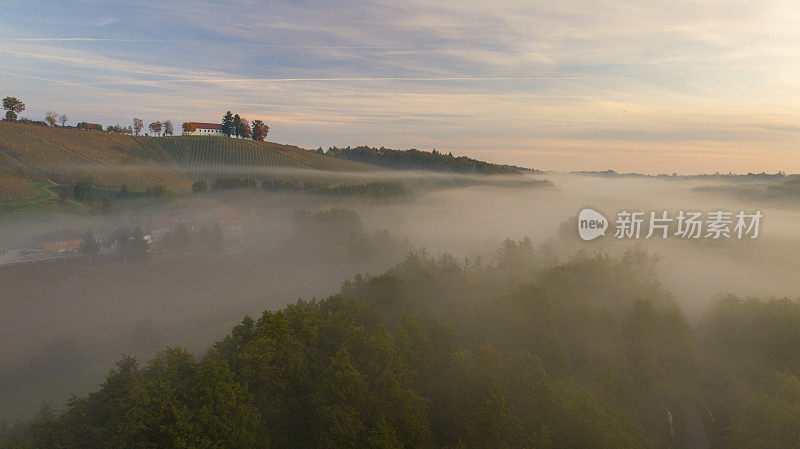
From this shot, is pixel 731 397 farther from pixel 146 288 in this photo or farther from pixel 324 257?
pixel 146 288

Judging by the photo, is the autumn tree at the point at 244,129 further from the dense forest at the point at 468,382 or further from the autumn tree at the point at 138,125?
the dense forest at the point at 468,382

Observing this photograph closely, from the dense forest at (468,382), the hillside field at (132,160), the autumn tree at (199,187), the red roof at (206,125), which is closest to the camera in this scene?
the dense forest at (468,382)

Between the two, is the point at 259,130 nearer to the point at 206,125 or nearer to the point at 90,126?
the point at 206,125

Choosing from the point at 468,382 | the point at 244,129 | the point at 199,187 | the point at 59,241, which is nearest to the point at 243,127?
the point at 244,129

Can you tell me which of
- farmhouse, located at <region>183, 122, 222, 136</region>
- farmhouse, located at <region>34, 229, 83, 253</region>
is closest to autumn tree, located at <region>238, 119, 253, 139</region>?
farmhouse, located at <region>183, 122, 222, 136</region>

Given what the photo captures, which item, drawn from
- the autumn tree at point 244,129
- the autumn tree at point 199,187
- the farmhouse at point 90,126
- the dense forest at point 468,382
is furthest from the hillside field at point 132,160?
the dense forest at point 468,382
